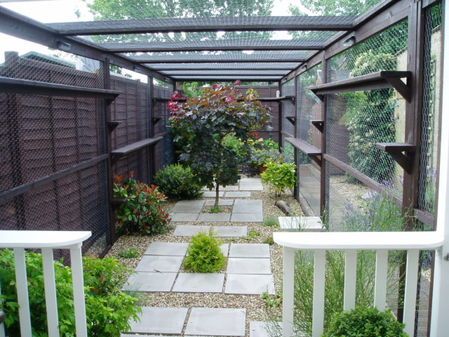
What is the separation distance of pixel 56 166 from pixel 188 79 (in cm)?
614

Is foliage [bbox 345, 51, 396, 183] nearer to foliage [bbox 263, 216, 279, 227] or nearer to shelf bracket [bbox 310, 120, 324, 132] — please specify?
shelf bracket [bbox 310, 120, 324, 132]

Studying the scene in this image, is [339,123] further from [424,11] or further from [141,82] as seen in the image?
[141,82]

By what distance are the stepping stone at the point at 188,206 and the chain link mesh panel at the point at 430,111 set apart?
436cm

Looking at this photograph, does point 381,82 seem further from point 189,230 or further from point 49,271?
point 189,230

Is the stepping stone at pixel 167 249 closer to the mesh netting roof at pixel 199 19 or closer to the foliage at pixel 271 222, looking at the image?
the foliage at pixel 271 222

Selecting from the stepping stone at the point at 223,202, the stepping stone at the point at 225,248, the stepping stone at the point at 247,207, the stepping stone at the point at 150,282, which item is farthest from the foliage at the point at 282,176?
the stepping stone at the point at 150,282

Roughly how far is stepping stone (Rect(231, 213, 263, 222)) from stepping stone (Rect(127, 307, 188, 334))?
2689 millimetres

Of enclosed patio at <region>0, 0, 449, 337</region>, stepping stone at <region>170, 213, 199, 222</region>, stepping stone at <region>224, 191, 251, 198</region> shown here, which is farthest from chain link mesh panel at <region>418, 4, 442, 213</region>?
stepping stone at <region>224, 191, 251, 198</region>

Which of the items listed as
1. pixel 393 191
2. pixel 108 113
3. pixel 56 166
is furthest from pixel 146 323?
pixel 108 113

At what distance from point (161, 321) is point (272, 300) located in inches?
33.7

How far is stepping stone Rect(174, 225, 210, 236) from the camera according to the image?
524 centimetres

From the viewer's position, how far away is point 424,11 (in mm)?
2229

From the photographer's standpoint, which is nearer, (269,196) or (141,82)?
(141,82)

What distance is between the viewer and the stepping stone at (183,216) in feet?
19.3
